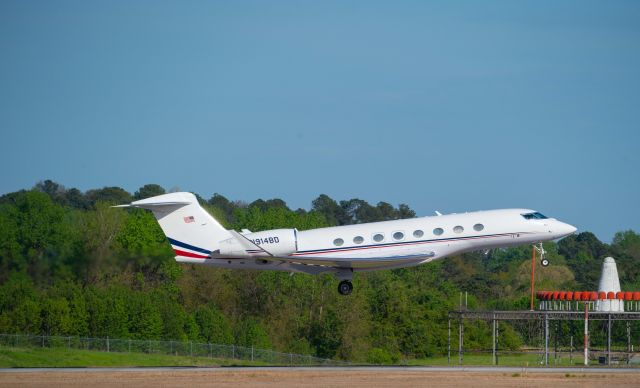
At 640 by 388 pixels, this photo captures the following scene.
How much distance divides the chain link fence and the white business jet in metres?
21.1

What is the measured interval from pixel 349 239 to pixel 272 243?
11.6 ft

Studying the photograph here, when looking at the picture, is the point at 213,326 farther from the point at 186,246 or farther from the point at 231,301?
the point at 186,246

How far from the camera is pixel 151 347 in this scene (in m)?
77.4

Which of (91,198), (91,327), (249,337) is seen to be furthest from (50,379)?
(91,198)

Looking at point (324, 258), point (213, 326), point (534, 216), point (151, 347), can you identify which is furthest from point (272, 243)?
point (213, 326)

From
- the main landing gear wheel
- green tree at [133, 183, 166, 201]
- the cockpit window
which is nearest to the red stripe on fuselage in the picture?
the main landing gear wheel

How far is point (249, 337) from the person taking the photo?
9050cm

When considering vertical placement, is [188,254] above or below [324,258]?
above

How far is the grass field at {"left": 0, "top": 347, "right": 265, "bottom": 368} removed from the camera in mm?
70062

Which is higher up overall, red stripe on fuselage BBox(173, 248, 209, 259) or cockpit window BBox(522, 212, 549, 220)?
cockpit window BBox(522, 212, 549, 220)

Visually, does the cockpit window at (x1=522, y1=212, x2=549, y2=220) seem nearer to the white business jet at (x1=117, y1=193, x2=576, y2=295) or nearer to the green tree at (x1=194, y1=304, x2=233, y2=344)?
the white business jet at (x1=117, y1=193, x2=576, y2=295)

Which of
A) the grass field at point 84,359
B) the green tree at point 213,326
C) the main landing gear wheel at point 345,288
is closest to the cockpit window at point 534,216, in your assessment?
the main landing gear wheel at point 345,288

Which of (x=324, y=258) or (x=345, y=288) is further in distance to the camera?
(x=345, y=288)

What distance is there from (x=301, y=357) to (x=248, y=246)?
28.8 m
